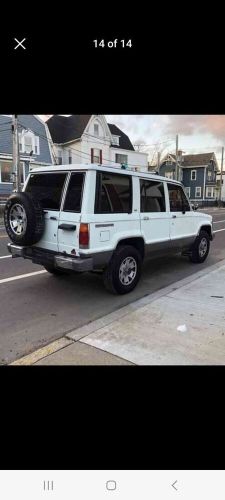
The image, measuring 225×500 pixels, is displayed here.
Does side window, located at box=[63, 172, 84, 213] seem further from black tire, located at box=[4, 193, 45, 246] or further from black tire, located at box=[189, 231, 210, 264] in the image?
black tire, located at box=[189, 231, 210, 264]

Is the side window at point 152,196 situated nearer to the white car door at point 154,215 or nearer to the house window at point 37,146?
the white car door at point 154,215

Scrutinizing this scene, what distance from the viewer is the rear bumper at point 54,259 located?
4.41 meters

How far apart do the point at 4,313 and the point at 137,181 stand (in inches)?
112

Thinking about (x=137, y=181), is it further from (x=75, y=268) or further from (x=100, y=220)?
(x=75, y=268)

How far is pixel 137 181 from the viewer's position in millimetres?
5270

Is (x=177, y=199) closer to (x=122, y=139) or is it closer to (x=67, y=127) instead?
(x=67, y=127)

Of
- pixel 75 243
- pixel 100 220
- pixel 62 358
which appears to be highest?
pixel 100 220

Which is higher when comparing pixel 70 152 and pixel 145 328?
pixel 70 152

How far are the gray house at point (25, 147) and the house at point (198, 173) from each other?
90.2 feet

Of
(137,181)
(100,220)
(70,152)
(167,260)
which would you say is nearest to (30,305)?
(100,220)

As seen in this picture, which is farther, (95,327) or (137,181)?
(137,181)

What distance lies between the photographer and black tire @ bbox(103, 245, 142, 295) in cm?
A: 490
